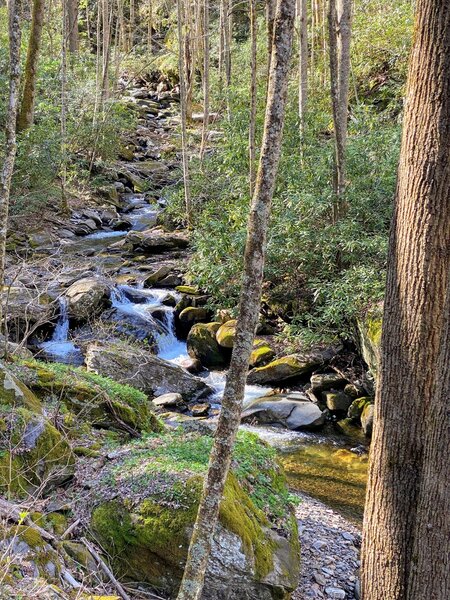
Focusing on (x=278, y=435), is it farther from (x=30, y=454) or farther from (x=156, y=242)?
(x=156, y=242)

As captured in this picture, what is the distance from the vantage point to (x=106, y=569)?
3.63 meters

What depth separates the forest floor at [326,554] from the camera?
466 cm

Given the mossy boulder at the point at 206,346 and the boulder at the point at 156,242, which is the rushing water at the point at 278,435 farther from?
the boulder at the point at 156,242

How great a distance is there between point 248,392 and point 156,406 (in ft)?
5.59

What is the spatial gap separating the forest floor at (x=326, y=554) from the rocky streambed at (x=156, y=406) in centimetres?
9

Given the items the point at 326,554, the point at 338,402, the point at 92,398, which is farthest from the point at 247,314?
the point at 338,402

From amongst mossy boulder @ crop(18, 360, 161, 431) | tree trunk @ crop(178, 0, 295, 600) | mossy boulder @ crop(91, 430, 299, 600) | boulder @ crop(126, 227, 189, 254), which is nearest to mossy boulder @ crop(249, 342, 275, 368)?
mossy boulder @ crop(18, 360, 161, 431)

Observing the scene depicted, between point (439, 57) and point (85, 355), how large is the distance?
7.60m

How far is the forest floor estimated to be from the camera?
4.66 m

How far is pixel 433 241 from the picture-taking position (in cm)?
361

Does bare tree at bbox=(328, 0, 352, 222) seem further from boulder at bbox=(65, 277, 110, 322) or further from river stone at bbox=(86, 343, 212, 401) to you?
boulder at bbox=(65, 277, 110, 322)

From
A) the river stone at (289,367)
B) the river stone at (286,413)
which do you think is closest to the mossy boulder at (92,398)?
the river stone at (286,413)

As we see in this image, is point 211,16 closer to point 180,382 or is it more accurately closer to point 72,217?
point 72,217

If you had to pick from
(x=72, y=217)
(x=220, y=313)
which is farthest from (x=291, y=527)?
(x=72, y=217)
